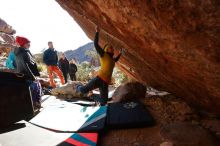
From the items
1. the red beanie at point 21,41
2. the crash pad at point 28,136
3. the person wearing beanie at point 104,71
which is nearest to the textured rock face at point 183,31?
the red beanie at point 21,41

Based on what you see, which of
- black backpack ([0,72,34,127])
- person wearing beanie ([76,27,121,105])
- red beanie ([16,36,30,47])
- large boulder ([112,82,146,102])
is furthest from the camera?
large boulder ([112,82,146,102])

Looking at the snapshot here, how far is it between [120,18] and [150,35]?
64 cm

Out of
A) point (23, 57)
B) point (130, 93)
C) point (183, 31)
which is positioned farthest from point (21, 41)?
point (183, 31)

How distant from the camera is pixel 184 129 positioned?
4.94m

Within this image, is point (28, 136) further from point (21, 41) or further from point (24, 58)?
point (21, 41)

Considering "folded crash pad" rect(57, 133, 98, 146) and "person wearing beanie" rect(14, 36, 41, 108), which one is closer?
"folded crash pad" rect(57, 133, 98, 146)

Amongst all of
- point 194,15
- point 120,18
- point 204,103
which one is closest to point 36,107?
point 120,18

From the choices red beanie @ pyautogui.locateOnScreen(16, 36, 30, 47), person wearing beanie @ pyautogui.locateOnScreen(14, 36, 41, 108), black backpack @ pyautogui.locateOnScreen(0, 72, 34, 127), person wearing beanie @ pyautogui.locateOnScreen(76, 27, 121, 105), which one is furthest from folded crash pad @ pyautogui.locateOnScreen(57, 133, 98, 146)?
red beanie @ pyautogui.locateOnScreen(16, 36, 30, 47)

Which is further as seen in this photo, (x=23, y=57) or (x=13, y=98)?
(x=23, y=57)

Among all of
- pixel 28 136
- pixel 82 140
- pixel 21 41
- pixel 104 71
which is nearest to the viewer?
pixel 82 140

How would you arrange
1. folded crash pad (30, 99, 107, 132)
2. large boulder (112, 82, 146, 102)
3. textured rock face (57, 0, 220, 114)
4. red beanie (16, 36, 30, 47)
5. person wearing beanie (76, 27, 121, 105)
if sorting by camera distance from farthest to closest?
large boulder (112, 82, 146, 102) → person wearing beanie (76, 27, 121, 105) → red beanie (16, 36, 30, 47) → folded crash pad (30, 99, 107, 132) → textured rock face (57, 0, 220, 114)

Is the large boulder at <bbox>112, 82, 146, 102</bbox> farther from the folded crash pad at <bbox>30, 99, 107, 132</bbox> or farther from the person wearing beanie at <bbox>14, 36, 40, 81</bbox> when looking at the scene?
the person wearing beanie at <bbox>14, 36, 40, 81</bbox>

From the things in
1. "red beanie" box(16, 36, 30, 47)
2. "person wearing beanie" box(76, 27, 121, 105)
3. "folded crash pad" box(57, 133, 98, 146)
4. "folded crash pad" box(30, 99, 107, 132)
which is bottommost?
"folded crash pad" box(57, 133, 98, 146)

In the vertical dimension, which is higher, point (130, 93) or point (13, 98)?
point (13, 98)
